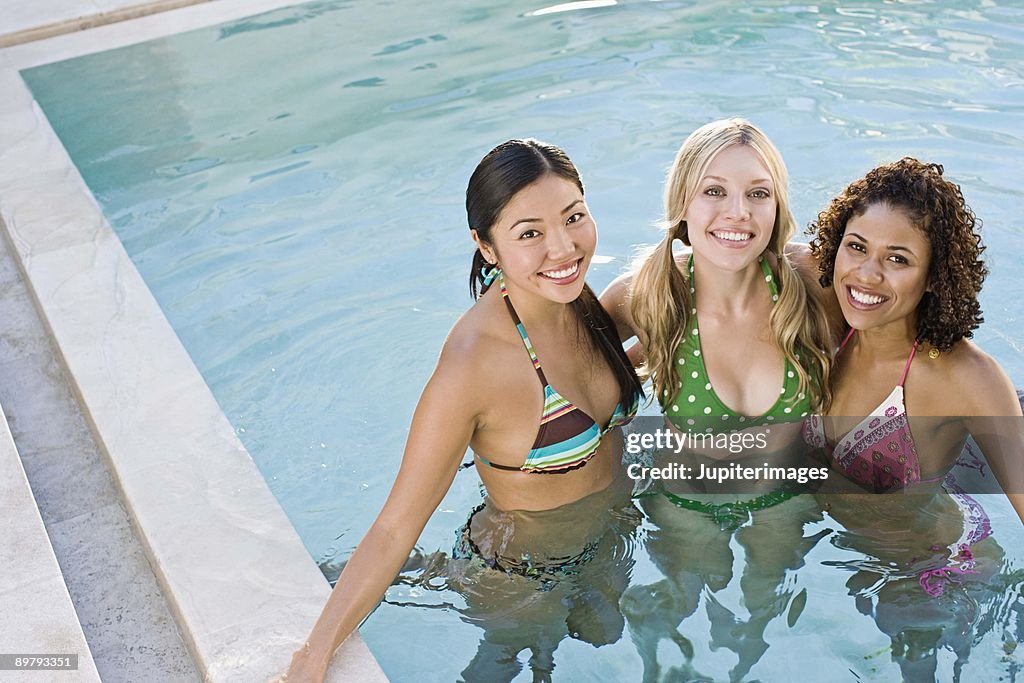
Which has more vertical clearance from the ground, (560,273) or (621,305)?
(560,273)

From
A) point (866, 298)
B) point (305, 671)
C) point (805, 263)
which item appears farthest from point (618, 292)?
point (305, 671)

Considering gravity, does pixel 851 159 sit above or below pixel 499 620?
above

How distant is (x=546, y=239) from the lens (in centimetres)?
275

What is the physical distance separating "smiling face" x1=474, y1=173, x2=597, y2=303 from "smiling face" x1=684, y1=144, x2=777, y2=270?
38cm

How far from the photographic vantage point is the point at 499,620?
322 centimetres

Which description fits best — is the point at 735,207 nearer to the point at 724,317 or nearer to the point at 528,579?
the point at 724,317

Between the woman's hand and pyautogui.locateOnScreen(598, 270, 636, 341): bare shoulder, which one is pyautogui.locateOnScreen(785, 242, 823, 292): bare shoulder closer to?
pyautogui.locateOnScreen(598, 270, 636, 341): bare shoulder

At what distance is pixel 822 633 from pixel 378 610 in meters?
1.49

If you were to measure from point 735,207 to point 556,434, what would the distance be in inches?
32.0

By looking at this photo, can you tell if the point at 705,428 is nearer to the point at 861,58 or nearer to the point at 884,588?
the point at 884,588

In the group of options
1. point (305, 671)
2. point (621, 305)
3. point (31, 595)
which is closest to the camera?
point (305, 671)

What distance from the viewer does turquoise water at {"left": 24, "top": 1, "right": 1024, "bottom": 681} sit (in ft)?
11.3

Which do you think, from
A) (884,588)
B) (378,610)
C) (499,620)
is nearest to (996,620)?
(884,588)

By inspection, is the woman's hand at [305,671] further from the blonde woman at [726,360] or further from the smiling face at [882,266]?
the smiling face at [882,266]
